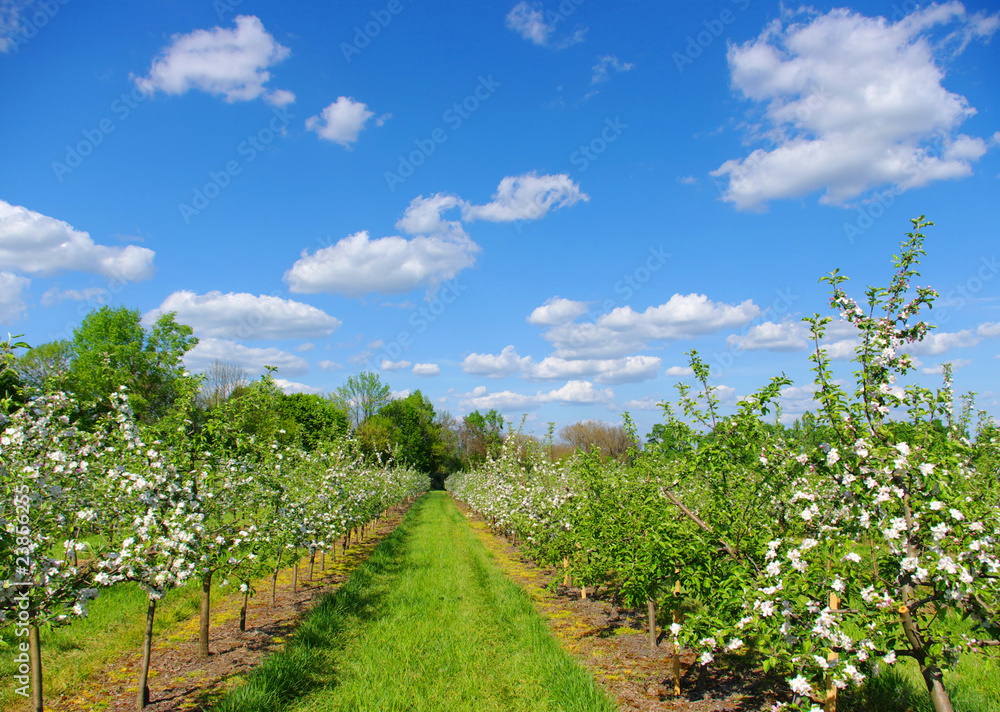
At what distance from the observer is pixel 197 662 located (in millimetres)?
8031

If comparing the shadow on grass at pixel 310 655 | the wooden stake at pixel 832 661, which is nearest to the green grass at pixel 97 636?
the shadow on grass at pixel 310 655

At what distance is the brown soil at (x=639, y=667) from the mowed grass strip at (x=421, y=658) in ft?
1.72

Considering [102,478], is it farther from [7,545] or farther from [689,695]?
[689,695]

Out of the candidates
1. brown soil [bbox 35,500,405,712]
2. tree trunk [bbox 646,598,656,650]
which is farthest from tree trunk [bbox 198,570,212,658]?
tree trunk [bbox 646,598,656,650]

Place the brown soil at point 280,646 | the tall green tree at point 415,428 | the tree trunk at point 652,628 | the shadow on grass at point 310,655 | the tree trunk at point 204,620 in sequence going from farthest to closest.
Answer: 1. the tall green tree at point 415,428
2. the tree trunk at point 652,628
3. the tree trunk at point 204,620
4. the brown soil at point 280,646
5. the shadow on grass at point 310,655

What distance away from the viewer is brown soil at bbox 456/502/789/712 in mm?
6383

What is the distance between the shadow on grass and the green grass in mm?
2274

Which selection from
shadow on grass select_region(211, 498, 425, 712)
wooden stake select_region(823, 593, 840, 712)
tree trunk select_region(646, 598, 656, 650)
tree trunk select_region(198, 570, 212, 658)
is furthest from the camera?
tree trunk select_region(646, 598, 656, 650)

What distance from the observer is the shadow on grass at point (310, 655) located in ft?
20.8

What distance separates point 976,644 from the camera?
3461mm

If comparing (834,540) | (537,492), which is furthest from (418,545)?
(834,540)

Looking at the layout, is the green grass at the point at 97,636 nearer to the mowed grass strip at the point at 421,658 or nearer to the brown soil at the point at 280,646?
the brown soil at the point at 280,646

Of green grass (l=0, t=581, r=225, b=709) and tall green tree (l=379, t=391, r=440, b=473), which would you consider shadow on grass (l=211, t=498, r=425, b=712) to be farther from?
tall green tree (l=379, t=391, r=440, b=473)

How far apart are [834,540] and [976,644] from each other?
0.96 meters
